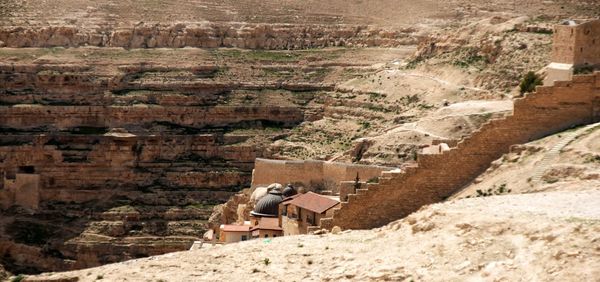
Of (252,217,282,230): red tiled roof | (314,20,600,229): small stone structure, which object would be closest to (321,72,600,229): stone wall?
(314,20,600,229): small stone structure

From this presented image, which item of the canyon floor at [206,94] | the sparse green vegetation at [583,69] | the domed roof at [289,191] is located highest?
the sparse green vegetation at [583,69]

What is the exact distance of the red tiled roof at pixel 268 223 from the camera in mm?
41822

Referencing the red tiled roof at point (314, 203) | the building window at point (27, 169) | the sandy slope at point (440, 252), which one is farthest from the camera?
the building window at point (27, 169)

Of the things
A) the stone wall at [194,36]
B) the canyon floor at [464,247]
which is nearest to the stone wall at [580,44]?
the canyon floor at [464,247]

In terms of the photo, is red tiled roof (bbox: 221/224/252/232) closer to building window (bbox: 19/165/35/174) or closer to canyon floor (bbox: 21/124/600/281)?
canyon floor (bbox: 21/124/600/281)

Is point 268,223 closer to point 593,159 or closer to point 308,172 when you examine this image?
point 308,172

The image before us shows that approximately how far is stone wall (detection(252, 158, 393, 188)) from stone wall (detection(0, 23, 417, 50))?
25.4m

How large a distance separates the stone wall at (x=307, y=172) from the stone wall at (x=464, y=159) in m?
15.8

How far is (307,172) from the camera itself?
51.4 meters

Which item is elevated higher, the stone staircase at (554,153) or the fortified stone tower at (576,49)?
the stone staircase at (554,153)

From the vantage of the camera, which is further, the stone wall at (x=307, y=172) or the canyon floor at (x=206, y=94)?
the canyon floor at (x=206, y=94)

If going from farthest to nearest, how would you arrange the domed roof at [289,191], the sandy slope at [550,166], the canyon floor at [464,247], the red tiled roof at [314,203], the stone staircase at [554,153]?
the domed roof at [289,191], the red tiled roof at [314,203], the stone staircase at [554,153], the sandy slope at [550,166], the canyon floor at [464,247]

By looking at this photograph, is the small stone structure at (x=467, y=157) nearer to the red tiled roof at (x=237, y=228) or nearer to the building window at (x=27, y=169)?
Result: the red tiled roof at (x=237, y=228)

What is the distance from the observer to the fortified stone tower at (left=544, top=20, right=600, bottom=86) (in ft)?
150
